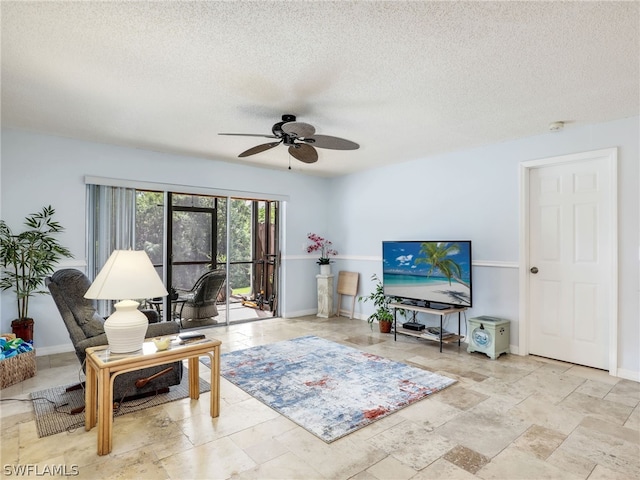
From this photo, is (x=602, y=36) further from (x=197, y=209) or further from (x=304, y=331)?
(x=197, y=209)

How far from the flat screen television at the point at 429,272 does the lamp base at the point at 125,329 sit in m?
3.41

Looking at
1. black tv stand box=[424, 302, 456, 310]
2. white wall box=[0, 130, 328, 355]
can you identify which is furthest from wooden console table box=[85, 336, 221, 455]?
black tv stand box=[424, 302, 456, 310]

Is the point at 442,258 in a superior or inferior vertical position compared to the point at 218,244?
inferior

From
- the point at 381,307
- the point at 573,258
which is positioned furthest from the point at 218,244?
the point at 573,258

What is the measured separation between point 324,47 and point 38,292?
3.87m

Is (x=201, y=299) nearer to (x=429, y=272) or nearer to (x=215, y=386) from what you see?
(x=215, y=386)

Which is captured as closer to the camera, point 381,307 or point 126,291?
point 126,291

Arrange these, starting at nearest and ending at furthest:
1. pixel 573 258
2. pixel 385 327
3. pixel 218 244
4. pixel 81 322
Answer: pixel 81 322 < pixel 573 258 < pixel 385 327 < pixel 218 244

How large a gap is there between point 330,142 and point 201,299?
10.6ft

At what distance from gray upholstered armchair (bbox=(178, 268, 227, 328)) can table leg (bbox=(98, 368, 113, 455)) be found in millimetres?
3019

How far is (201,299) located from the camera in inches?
205

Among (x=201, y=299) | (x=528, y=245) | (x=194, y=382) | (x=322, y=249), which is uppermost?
(x=528, y=245)

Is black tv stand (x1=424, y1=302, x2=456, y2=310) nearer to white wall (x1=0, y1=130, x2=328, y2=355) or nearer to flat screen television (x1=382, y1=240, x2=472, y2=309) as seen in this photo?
flat screen television (x1=382, y1=240, x2=472, y2=309)

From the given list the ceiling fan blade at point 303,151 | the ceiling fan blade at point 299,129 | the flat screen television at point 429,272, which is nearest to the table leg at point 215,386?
the ceiling fan blade at point 299,129
